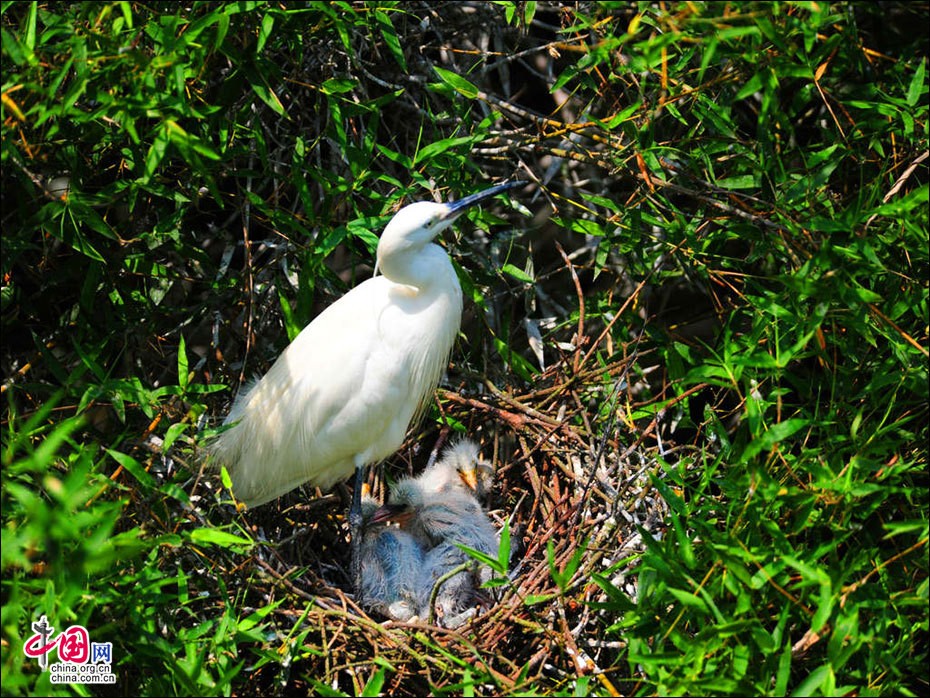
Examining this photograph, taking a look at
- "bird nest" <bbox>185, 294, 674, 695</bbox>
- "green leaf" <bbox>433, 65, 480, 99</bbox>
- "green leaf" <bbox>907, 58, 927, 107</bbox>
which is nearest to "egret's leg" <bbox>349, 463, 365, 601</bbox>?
"bird nest" <bbox>185, 294, 674, 695</bbox>

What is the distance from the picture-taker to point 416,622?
2.55 meters

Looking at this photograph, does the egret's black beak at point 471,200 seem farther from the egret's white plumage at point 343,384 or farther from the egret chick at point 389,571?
the egret chick at point 389,571

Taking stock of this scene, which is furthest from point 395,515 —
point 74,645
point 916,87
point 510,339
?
point 916,87

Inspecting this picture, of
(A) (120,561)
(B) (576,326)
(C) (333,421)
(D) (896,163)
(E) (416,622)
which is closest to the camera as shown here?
(A) (120,561)

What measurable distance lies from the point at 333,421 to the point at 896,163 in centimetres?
152

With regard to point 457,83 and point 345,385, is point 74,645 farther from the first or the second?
point 457,83

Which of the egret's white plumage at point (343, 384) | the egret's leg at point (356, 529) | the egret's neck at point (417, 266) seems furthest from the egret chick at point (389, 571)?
the egret's neck at point (417, 266)

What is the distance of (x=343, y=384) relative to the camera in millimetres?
2797

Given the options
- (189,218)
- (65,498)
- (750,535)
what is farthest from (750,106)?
(65,498)

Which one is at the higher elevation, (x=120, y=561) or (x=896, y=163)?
(x=896, y=163)

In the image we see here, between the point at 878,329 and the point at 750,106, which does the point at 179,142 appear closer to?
the point at 878,329
